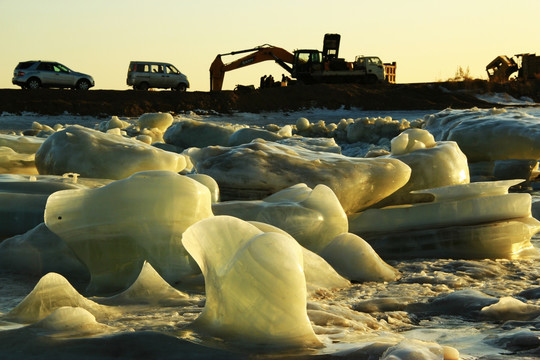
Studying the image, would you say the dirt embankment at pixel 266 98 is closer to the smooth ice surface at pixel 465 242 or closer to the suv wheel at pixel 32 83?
the suv wheel at pixel 32 83

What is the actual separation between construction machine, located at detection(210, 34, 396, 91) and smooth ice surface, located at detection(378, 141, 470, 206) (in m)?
21.2

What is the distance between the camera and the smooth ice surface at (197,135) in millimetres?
6449

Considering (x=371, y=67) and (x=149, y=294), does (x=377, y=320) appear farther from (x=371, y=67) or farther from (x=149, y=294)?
(x=371, y=67)

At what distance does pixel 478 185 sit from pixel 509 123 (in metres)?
2.99

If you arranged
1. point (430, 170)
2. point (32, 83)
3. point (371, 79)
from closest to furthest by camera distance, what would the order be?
point (430, 170), point (32, 83), point (371, 79)

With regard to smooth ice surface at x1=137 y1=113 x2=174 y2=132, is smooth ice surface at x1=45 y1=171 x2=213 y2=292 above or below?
below

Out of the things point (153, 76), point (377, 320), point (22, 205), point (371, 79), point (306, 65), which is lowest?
point (377, 320)

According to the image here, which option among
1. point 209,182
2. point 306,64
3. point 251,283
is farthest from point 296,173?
point 306,64

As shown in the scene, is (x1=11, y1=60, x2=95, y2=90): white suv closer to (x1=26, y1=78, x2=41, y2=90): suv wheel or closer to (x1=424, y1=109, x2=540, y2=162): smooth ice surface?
(x1=26, y1=78, x2=41, y2=90): suv wheel

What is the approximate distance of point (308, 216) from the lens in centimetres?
271

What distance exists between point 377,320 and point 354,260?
1.87 feet

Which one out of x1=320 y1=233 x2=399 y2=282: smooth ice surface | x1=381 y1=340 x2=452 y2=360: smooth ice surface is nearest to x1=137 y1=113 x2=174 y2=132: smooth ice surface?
x1=320 y1=233 x2=399 y2=282: smooth ice surface

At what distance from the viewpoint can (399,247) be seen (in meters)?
3.07

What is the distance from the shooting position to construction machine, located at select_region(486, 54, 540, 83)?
28.2 metres
